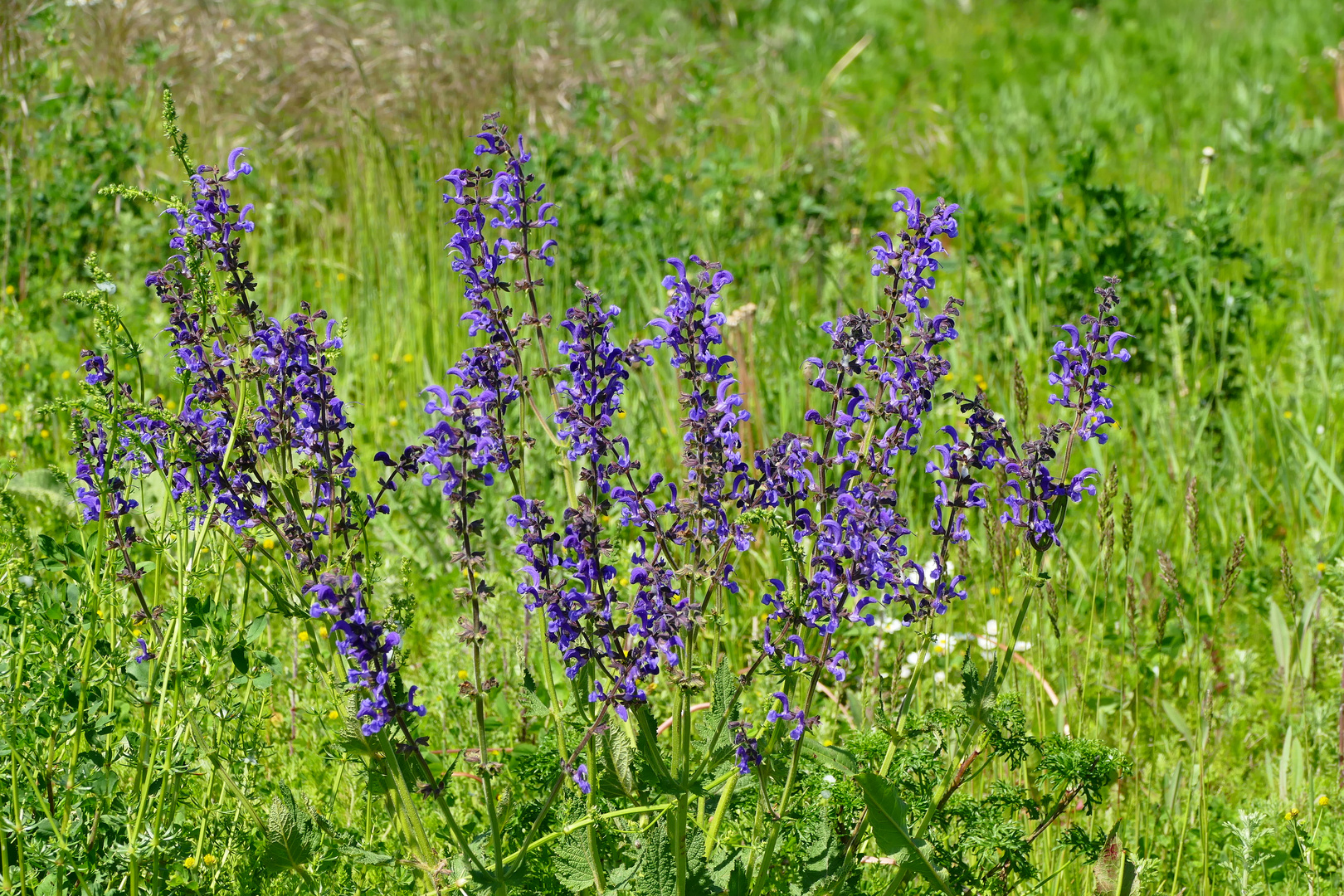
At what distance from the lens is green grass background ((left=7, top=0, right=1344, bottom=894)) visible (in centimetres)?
296

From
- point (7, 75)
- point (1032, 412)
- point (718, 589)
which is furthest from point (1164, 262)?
point (7, 75)

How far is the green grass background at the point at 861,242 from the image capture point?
296cm

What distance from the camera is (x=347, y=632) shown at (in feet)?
5.59

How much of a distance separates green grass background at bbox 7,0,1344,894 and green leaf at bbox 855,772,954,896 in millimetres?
598

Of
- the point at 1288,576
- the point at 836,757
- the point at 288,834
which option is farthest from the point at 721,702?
the point at 1288,576

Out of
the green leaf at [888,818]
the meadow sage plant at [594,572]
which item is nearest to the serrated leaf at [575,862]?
the meadow sage plant at [594,572]

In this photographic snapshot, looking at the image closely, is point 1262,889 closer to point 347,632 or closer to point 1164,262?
point 347,632

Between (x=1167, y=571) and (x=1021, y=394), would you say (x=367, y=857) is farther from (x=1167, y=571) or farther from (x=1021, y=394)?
(x=1167, y=571)

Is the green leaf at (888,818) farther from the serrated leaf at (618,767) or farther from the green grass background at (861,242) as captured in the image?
the green grass background at (861,242)

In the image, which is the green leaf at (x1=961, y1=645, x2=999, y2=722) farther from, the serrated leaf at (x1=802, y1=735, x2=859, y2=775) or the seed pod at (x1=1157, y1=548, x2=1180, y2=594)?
the seed pod at (x1=1157, y1=548, x2=1180, y2=594)

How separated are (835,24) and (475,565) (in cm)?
881

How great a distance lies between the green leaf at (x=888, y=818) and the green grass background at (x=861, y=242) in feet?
1.96

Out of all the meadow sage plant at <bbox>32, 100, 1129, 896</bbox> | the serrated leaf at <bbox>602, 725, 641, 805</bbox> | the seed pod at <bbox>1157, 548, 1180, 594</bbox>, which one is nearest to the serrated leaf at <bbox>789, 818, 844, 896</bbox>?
the meadow sage plant at <bbox>32, 100, 1129, 896</bbox>

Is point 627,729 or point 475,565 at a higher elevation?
point 475,565
